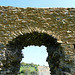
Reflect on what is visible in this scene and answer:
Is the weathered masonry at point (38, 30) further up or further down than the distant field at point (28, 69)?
further up

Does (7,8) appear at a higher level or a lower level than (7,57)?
higher

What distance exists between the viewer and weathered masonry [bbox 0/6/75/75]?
3809 millimetres

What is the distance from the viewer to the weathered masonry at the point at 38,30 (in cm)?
381

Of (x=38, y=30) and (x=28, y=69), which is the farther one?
(x=28, y=69)

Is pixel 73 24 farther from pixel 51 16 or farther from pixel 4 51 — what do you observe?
pixel 4 51

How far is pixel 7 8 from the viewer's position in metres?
4.35

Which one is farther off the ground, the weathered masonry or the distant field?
the weathered masonry

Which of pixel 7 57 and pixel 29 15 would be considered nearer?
pixel 7 57

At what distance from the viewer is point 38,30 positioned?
159 inches

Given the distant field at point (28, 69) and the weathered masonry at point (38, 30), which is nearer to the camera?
the weathered masonry at point (38, 30)

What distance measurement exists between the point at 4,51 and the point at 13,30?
35.2 inches

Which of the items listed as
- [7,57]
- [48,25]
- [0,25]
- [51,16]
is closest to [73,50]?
[48,25]

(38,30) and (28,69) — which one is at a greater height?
(38,30)

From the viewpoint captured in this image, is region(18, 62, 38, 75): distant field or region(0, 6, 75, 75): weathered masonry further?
region(18, 62, 38, 75): distant field
